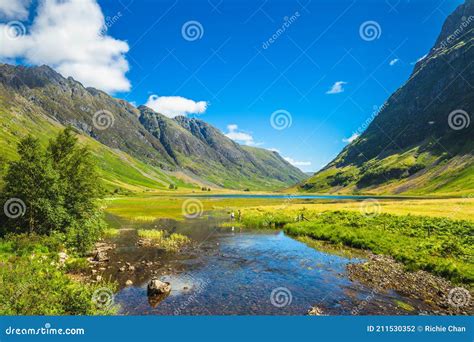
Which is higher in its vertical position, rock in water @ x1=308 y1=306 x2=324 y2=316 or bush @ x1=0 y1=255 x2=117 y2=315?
bush @ x1=0 y1=255 x2=117 y2=315

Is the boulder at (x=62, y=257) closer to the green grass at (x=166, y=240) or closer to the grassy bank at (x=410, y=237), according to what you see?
the green grass at (x=166, y=240)

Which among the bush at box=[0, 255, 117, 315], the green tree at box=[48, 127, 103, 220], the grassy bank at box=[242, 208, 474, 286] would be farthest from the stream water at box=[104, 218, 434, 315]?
the green tree at box=[48, 127, 103, 220]

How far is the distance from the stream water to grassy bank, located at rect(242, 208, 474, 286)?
5977 millimetres

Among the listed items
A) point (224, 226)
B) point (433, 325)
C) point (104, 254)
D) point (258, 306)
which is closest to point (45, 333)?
point (258, 306)

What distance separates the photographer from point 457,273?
2948 centimetres

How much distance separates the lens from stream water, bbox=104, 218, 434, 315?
25.3m

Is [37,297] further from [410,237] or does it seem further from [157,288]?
[410,237]

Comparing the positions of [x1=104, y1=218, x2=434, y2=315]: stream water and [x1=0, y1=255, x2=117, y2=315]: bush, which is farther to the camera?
[x1=104, y1=218, x2=434, y2=315]: stream water

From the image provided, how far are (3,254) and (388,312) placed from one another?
3408 cm

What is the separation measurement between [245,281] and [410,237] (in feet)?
90.3

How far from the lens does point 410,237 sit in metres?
45.2

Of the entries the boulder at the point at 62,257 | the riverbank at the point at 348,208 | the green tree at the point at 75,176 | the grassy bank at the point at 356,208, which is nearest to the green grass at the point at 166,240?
the green tree at the point at 75,176

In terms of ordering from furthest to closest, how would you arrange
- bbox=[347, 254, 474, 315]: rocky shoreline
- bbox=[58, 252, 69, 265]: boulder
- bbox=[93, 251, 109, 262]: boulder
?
1. bbox=[93, 251, 109, 262]: boulder
2. bbox=[58, 252, 69, 265]: boulder
3. bbox=[347, 254, 474, 315]: rocky shoreline

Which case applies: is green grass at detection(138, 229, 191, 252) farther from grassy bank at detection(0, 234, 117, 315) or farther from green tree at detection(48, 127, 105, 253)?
grassy bank at detection(0, 234, 117, 315)
